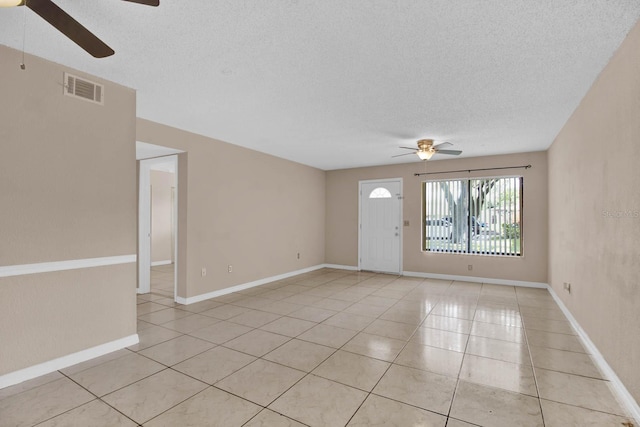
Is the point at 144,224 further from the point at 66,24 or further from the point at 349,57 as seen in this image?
the point at 349,57

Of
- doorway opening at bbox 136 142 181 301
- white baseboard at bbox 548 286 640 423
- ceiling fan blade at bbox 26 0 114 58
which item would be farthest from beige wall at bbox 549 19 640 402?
doorway opening at bbox 136 142 181 301

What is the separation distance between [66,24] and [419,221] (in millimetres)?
6410

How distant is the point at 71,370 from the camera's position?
2639 mm

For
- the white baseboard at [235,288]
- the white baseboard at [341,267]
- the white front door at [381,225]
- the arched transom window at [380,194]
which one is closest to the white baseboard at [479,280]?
the white front door at [381,225]

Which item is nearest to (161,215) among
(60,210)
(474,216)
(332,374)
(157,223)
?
(157,223)

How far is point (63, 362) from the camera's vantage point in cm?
268

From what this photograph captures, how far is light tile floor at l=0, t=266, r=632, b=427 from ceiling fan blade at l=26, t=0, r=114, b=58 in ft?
7.53

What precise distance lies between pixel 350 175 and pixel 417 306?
4039mm

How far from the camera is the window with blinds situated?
6020 mm

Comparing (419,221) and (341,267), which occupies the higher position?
(419,221)

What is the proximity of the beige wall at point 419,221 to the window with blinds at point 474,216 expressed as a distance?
143mm

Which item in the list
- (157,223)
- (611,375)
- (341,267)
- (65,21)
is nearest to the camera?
(65,21)

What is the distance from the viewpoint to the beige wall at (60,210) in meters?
2.43

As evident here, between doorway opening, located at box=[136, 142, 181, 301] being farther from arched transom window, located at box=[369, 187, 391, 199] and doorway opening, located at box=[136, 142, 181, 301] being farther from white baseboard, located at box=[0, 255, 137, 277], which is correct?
arched transom window, located at box=[369, 187, 391, 199]
